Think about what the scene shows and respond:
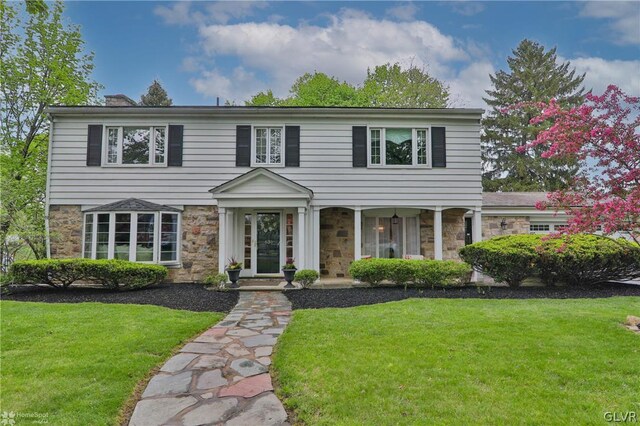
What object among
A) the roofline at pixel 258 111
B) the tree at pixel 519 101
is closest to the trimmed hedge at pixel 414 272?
the roofline at pixel 258 111

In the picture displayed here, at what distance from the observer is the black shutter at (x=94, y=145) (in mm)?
10109

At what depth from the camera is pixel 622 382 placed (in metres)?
3.04

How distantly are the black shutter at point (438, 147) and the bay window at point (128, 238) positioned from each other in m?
8.32

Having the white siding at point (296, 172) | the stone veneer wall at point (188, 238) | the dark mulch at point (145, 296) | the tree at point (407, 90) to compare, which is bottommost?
the dark mulch at point (145, 296)

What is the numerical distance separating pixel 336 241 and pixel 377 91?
16238mm

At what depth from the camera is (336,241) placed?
1102 centimetres

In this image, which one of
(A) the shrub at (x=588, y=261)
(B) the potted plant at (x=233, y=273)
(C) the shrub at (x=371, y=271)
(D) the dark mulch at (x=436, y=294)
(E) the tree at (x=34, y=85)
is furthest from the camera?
(E) the tree at (x=34, y=85)

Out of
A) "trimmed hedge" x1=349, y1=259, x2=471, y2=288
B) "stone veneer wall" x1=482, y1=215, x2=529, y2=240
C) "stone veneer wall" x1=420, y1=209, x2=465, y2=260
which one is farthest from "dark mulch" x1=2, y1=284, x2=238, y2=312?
"stone veneer wall" x1=482, y1=215, x2=529, y2=240

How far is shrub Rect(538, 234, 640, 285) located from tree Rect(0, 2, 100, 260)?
47.9ft

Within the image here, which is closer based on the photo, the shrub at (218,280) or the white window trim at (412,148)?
the shrub at (218,280)

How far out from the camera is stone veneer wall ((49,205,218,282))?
9891mm

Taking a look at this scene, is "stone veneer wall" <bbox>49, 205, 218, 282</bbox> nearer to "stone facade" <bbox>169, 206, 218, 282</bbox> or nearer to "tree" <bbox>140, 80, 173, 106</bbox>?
"stone facade" <bbox>169, 206, 218, 282</bbox>

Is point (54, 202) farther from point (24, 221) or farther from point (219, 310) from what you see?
point (219, 310)

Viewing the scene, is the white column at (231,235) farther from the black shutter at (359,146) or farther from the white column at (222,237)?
the black shutter at (359,146)
